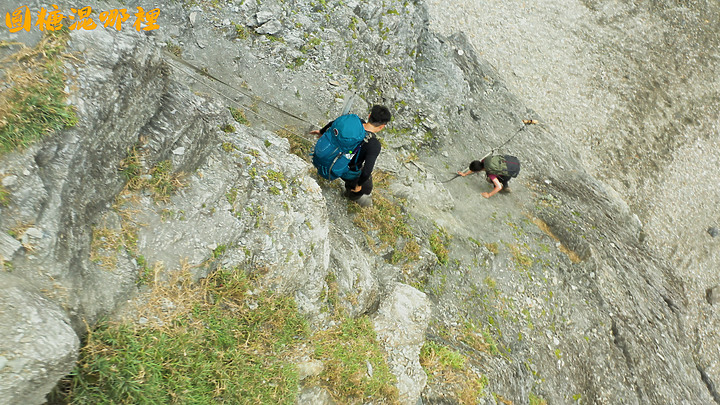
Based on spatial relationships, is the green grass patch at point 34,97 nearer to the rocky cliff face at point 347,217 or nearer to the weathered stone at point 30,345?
the rocky cliff face at point 347,217

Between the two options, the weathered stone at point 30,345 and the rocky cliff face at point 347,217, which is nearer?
the weathered stone at point 30,345

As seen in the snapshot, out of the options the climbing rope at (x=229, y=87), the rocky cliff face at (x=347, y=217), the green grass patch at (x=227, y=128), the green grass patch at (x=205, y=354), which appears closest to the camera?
the green grass patch at (x=205, y=354)

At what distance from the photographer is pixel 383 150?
1495cm

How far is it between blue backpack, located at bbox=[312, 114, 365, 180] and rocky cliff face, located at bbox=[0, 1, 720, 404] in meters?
0.79

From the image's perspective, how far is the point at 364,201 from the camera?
37.7 ft

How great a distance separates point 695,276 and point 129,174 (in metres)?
26.0

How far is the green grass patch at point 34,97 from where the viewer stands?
15.4 ft

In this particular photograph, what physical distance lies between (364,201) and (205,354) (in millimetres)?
6594

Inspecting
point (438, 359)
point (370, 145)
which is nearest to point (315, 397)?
point (438, 359)

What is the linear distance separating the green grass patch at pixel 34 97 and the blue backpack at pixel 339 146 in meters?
4.36

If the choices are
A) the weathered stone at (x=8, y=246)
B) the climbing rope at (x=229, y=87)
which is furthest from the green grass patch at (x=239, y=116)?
the weathered stone at (x=8, y=246)

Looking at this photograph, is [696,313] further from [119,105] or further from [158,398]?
[119,105]

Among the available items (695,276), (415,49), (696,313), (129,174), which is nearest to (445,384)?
(129,174)

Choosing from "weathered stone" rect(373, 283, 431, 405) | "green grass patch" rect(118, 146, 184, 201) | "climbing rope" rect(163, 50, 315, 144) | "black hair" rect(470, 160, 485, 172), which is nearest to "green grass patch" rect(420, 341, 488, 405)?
"weathered stone" rect(373, 283, 431, 405)
